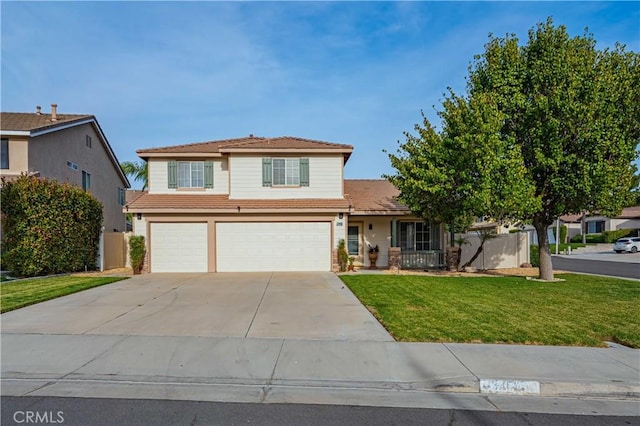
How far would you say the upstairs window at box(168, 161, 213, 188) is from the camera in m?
18.6

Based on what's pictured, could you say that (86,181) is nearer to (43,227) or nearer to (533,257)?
(43,227)

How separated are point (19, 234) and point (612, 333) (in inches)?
725

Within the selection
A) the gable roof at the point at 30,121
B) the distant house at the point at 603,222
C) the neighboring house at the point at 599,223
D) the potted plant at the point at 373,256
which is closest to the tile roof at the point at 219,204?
the potted plant at the point at 373,256

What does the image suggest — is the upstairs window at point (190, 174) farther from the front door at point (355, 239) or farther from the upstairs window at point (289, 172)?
the front door at point (355, 239)

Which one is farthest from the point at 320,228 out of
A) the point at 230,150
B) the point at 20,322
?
the point at 20,322

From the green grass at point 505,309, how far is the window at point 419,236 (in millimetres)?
4793

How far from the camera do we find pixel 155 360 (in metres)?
5.96

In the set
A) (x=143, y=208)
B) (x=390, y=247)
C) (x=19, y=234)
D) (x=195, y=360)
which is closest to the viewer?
(x=195, y=360)

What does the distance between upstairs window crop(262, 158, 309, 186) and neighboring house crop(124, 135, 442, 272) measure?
45 millimetres

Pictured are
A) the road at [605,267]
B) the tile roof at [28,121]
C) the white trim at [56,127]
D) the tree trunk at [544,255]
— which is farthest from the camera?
the tile roof at [28,121]

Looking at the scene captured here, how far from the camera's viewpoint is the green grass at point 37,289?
987cm

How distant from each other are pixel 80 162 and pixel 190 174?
990 cm

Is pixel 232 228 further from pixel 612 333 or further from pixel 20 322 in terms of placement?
pixel 612 333
